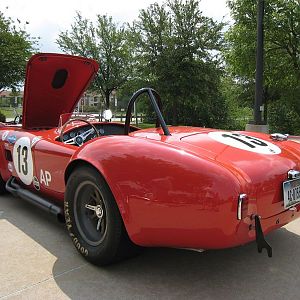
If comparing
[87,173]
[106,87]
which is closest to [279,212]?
[87,173]

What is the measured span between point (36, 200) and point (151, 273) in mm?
1577

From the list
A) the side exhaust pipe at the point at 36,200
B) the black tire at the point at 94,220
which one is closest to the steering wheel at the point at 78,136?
the side exhaust pipe at the point at 36,200

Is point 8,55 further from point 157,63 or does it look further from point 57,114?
point 57,114

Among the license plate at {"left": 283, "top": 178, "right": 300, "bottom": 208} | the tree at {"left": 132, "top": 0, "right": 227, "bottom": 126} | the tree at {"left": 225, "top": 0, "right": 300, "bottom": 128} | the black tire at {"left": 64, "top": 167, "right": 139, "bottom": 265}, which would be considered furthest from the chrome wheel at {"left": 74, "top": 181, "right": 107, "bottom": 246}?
the tree at {"left": 132, "top": 0, "right": 227, "bottom": 126}

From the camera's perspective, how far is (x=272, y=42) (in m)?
17.7

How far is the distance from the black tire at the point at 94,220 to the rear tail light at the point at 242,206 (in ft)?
2.81

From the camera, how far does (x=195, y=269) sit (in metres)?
2.96

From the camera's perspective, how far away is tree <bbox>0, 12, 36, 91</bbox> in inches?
738

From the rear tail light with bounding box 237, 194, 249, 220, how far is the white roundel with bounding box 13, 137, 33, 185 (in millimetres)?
2478

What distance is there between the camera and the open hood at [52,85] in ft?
14.6

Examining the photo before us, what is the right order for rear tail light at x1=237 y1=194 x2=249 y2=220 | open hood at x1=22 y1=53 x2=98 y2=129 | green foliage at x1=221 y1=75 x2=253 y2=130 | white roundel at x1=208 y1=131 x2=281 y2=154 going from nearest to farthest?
rear tail light at x1=237 y1=194 x2=249 y2=220, white roundel at x1=208 y1=131 x2=281 y2=154, open hood at x1=22 y1=53 x2=98 y2=129, green foliage at x1=221 y1=75 x2=253 y2=130

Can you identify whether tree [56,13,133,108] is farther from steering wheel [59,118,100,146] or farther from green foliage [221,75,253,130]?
steering wheel [59,118,100,146]

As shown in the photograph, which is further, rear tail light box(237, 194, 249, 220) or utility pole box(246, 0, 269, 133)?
utility pole box(246, 0, 269, 133)

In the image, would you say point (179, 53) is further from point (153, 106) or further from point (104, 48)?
point (153, 106)
